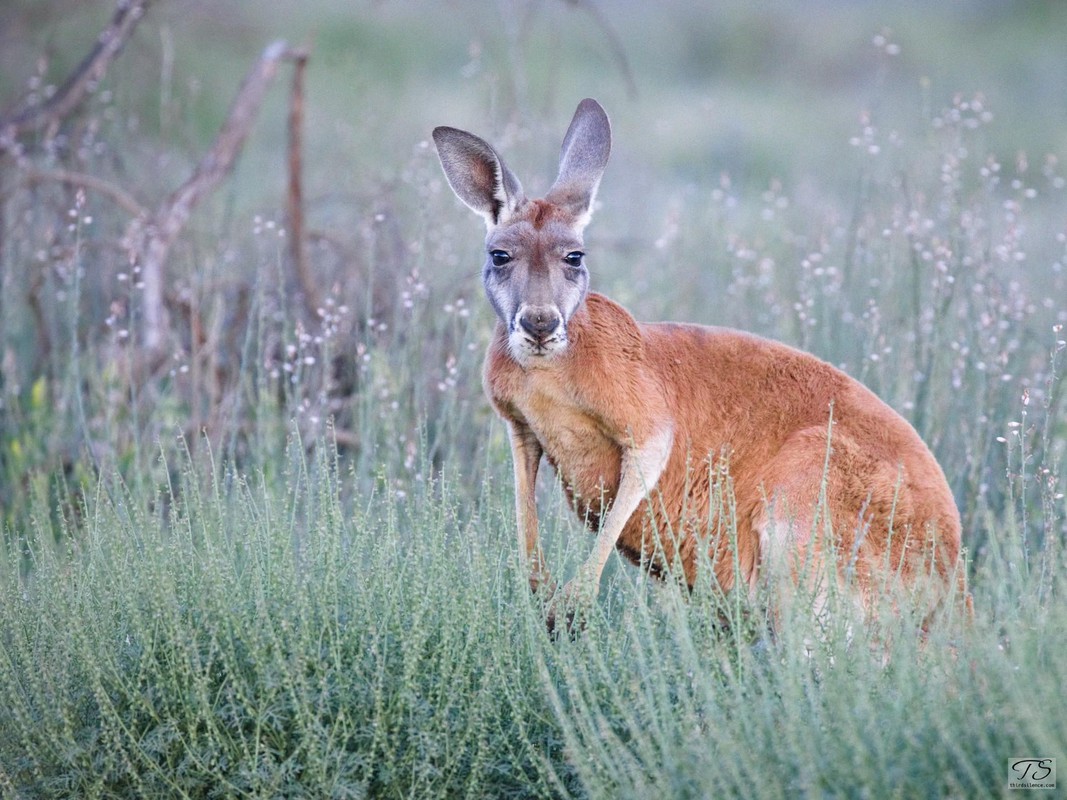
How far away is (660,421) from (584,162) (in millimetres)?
972

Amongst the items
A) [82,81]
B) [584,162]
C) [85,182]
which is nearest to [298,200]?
[85,182]

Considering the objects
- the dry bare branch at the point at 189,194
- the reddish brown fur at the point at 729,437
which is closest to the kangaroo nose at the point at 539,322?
the reddish brown fur at the point at 729,437

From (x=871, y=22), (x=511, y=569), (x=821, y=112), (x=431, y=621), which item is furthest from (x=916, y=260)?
(x=871, y=22)

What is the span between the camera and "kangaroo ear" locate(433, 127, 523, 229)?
15.4 feet

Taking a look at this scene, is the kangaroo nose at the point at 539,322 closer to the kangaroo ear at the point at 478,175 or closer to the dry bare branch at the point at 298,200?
the kangaroo ear at the point at 478,175

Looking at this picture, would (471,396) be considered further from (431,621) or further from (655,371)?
(431,621)

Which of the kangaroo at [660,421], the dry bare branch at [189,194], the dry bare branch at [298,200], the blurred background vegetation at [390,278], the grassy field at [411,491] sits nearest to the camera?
the grassy field at [411,491]

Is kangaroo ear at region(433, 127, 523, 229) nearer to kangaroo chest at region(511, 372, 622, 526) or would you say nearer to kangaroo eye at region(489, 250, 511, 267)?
kangaroo eye at region(489, 250, 511, 267)

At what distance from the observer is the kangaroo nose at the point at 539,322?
4191 millimetres

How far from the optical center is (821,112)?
20.3 m

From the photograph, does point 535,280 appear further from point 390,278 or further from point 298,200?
point 298,200

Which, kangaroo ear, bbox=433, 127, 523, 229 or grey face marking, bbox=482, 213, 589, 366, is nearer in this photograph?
grey face marking, bbox=482, 213, 589, 366

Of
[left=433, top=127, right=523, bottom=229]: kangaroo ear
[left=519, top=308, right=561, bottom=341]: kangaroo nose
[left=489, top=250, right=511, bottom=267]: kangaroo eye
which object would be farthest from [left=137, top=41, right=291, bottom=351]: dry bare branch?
[left=519, top=308, right=561, bottom=341]: kangaroo nose

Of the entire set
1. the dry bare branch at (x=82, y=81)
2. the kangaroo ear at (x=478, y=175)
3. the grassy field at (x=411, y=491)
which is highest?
the dry bare branch at (x=82, y=81)
